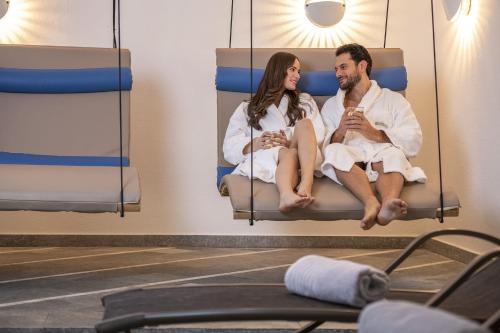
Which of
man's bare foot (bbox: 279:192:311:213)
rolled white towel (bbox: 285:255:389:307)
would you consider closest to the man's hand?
man's bare foot (bbox: 279:192:311:213)

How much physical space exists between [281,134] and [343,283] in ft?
6.93

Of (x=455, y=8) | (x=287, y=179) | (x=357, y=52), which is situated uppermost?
(x=455, y=8)

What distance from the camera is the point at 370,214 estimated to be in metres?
3.06

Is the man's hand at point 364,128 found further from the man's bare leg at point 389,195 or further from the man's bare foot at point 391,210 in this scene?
the man's bare foot at point 391,210

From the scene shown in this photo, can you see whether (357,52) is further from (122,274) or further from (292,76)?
(122,274)

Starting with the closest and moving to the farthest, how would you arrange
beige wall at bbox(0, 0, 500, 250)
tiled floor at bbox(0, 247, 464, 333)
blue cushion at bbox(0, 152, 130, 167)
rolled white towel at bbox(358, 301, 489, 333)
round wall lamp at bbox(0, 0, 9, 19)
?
rolled white towel at bbox(358, 301, 489, 333) < tiled floor at bbox(0, 247, 464, 333) < blue cushion at bbox(0, 152, 130, 167) < round wall lamp at bbox(0, 0, 9, 19) < beige wall at bbox(0, 0, 500, 250)

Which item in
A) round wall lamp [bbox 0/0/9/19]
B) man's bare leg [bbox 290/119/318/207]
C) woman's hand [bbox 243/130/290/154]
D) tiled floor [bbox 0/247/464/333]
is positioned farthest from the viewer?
round wall lamp [bbox 0/0/9/19]

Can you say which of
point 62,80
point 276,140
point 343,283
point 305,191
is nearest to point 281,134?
point 276,140

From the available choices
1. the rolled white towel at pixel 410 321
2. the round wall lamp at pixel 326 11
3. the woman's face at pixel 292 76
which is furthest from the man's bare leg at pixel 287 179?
the rolled white towel at pixel 410 321

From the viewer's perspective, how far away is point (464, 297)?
1.83 meters

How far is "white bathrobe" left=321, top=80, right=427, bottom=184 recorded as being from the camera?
11.0 feet

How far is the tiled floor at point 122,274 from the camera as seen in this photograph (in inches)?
102

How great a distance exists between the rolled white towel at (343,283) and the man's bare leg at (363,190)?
1.31 metres

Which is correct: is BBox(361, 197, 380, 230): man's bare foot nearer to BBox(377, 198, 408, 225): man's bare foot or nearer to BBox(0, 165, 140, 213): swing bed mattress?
BBox(377, 198, 408, 225): man's bare foot
